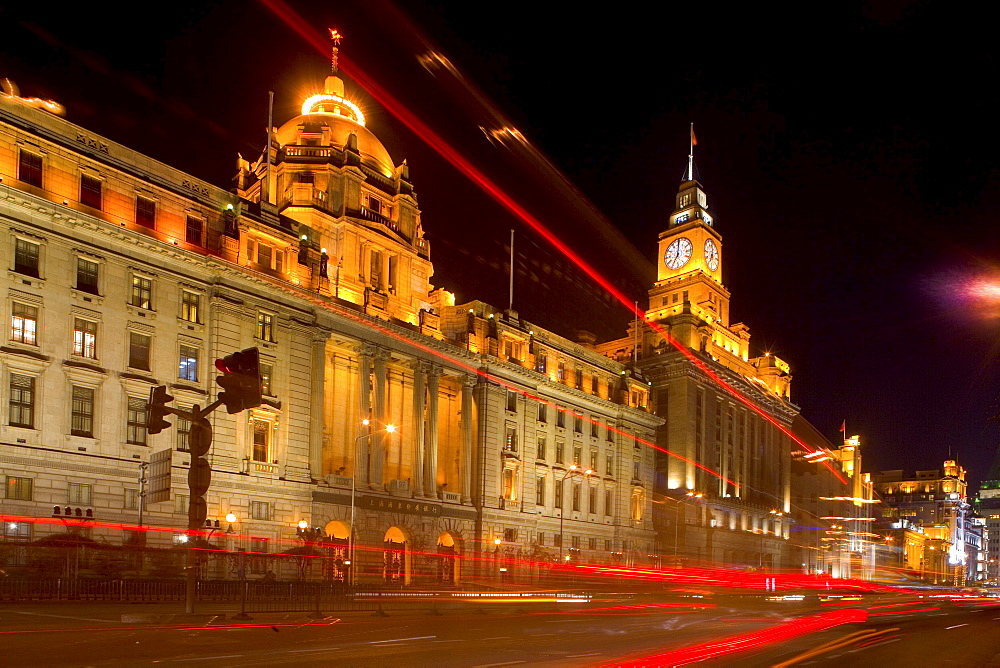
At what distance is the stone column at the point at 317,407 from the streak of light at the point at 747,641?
31434 mm

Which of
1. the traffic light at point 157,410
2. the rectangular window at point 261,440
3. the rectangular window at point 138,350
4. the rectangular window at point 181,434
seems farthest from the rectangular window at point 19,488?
the traffic light at point 157,410

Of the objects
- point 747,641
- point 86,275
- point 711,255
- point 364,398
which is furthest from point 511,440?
point 711,255

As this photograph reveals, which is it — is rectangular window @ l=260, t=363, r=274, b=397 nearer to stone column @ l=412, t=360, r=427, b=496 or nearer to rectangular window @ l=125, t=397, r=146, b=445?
rectangular window @ l=125, t=397, r=146, b=445

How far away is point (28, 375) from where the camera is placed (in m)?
40.6

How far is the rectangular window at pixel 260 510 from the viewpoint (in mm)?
48906

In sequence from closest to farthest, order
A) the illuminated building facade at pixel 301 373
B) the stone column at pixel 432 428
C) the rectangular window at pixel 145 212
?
1. the illuminated building facade at pixel 301 373
2. the rectangular window at pixel 145 212
3. the stone column at pixel 432 428

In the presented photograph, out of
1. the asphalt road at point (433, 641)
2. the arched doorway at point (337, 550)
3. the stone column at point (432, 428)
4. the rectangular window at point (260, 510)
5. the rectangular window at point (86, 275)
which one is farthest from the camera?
the stone column at point (432, 428)

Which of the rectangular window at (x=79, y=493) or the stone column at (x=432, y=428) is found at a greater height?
the stone column at (x=432, y=428)

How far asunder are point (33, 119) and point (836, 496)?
136 meters

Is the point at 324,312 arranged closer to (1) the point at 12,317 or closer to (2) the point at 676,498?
(1) the point at 12,317

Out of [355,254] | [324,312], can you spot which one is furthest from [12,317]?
[355,254]

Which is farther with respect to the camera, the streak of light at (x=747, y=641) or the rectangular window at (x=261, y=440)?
the rectangular window at (x=261, y=440)

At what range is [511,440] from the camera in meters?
70.6

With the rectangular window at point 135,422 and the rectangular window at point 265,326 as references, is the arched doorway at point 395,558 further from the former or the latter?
the rectangular window at point 135,422
